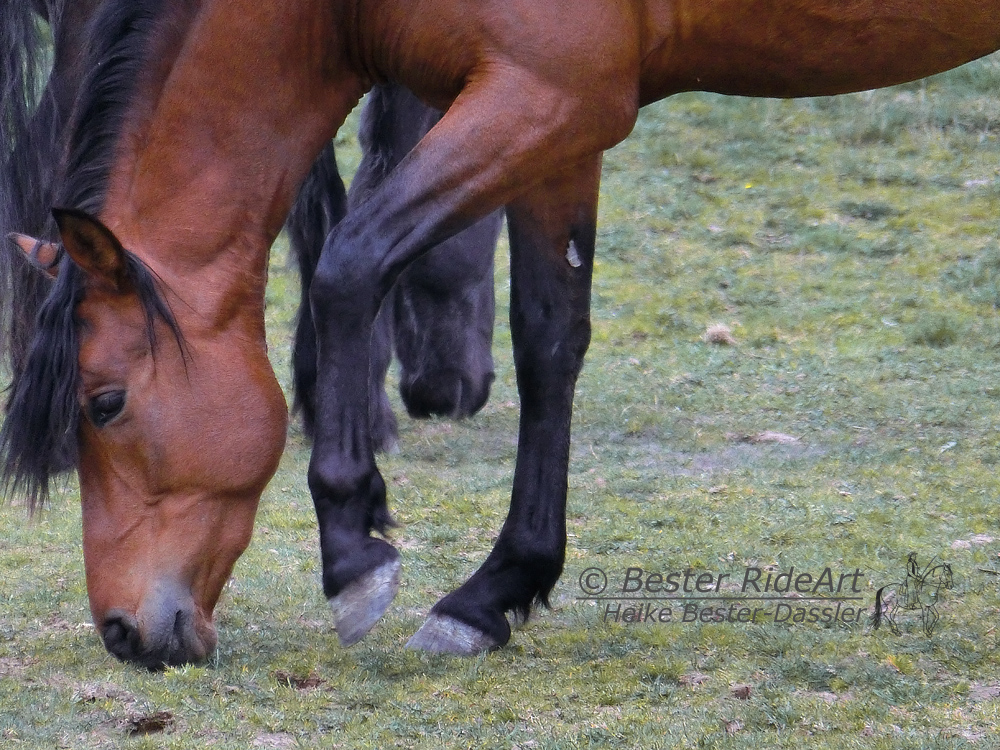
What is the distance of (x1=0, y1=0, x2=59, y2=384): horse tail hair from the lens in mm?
3824

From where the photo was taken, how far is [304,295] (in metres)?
5.52

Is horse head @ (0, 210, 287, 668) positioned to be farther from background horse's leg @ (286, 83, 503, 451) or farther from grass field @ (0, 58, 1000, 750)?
background horse's leg @ (286, 83, 503, 451)

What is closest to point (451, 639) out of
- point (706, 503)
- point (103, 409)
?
point (103, 409)

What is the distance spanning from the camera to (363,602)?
295 cm

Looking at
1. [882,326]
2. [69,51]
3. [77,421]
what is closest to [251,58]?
[77,421]

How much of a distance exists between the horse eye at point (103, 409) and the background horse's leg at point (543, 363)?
94 centimetres

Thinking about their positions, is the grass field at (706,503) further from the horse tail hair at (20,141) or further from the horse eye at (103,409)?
the horse tail hair at (20,141)

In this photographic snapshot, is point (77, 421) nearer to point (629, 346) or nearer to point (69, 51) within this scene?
point (69, 51)

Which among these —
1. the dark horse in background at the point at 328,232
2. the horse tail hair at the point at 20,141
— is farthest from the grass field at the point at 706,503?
the horse tail hair at the point at 20,141

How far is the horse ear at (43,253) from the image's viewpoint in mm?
3229

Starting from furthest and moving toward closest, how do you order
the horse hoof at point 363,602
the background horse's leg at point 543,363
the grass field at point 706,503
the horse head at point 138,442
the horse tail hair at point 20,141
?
the horse tail hair at point 20,141 < the background horse's leg at point 543,363 < the horse head at point 138,442 < the horse hoof at point 363,602 < the grass field at point 706,503

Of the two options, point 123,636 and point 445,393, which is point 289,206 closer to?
point 123,636

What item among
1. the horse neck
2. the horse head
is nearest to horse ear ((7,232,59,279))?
the horse head

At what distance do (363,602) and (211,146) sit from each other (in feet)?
3.81
